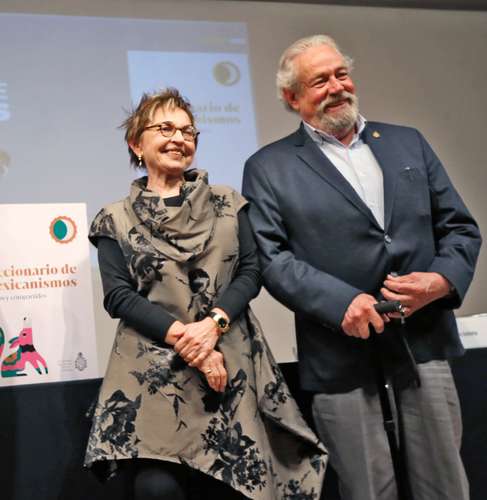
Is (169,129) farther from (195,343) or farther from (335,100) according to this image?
(195,343)

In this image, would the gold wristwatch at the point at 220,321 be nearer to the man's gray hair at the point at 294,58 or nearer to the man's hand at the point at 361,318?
the man's hand at the point at 361,318

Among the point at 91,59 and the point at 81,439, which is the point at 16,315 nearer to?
the point at 81,439

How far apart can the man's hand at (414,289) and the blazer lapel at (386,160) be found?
166 millimetres

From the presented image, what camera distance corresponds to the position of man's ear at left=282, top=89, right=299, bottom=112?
2.20 m

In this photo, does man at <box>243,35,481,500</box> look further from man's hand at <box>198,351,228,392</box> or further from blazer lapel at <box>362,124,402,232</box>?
man's hand at <box>198,351,228,392</box>

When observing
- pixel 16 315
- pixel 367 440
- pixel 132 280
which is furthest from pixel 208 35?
pixel 367 440

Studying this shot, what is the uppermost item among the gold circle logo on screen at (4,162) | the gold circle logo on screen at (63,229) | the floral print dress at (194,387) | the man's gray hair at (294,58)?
the gold circle logo on screen at (4,162)

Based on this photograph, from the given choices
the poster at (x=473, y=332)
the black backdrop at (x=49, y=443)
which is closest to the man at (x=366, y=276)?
the black backdrop at (x=49, y=443)

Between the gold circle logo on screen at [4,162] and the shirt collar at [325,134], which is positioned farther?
the gold circle logo on screen at [4,162]

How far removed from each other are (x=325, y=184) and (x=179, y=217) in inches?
17.6

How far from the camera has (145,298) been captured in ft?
5.93

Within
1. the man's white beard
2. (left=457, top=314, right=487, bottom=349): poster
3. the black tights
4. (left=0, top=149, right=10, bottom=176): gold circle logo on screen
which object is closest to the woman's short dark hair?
the man's white beard

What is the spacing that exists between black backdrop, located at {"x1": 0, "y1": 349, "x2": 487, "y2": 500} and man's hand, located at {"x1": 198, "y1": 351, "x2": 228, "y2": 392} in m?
0.40

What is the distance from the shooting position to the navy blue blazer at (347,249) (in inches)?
74.0
